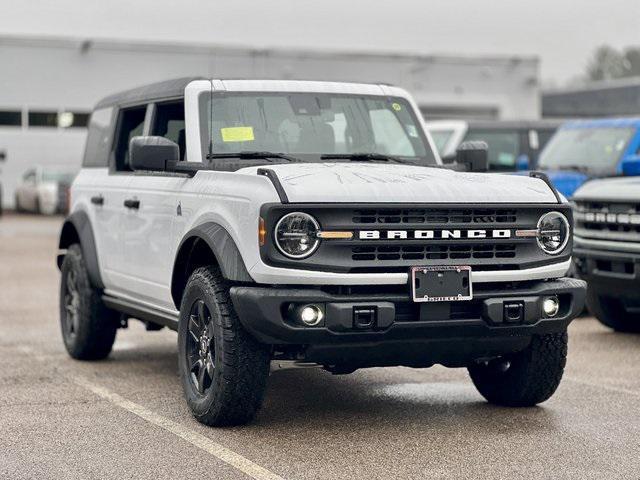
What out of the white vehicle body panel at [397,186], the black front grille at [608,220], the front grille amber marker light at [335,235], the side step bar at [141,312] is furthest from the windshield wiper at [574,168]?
the front grille amber marker light at [335,235]

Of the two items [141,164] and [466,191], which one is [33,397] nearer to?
[141,164]

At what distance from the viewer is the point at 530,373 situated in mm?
7367

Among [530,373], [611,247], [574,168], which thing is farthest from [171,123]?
[574,168]

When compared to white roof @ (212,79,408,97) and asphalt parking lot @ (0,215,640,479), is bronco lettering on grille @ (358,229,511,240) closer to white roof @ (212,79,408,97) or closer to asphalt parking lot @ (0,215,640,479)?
asphalt parking lot @ (0,215,640,479)

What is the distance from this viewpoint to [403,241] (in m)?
6.60

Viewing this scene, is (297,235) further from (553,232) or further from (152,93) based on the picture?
(152,93)

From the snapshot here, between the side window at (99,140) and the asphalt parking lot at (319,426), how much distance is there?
1.48m

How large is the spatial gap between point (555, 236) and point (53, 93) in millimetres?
38967

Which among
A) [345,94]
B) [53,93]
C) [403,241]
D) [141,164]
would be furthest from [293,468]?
[53,93]

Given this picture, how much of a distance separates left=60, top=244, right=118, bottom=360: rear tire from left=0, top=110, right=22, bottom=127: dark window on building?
1394 inches

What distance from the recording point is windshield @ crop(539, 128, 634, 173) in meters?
13.6

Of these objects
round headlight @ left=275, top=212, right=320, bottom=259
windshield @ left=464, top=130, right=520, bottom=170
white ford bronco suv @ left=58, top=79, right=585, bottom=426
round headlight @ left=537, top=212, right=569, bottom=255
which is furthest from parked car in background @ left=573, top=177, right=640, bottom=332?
windshield @ left=464, top=130, right=520, bottom=170

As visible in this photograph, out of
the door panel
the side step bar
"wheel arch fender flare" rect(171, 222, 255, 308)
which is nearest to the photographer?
"wheel arch fender flare" rect(171, 222, 255, 308)

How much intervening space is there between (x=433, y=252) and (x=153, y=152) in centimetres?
180
